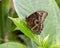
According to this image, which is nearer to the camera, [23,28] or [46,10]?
[23,28]

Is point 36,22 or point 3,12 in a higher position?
point 3,12

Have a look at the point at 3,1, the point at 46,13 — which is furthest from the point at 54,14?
the point at 3,1

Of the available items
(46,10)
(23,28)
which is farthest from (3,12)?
(23,28)

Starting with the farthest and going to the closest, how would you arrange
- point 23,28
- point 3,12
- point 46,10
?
point 3,12 → point 46,10 → point 23,28

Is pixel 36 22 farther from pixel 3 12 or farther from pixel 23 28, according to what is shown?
pixel 3 12

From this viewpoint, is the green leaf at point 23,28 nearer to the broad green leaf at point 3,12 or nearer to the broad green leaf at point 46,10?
the broad green leaf at point 46,10

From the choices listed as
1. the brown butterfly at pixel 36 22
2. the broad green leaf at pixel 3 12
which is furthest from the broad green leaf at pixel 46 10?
the broad green leaf at pixel 3 12

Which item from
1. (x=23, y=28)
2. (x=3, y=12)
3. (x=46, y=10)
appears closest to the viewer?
(x=23, y=28)

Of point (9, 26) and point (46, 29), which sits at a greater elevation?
point (9, 26)

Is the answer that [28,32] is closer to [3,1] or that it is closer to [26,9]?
[26,9]
